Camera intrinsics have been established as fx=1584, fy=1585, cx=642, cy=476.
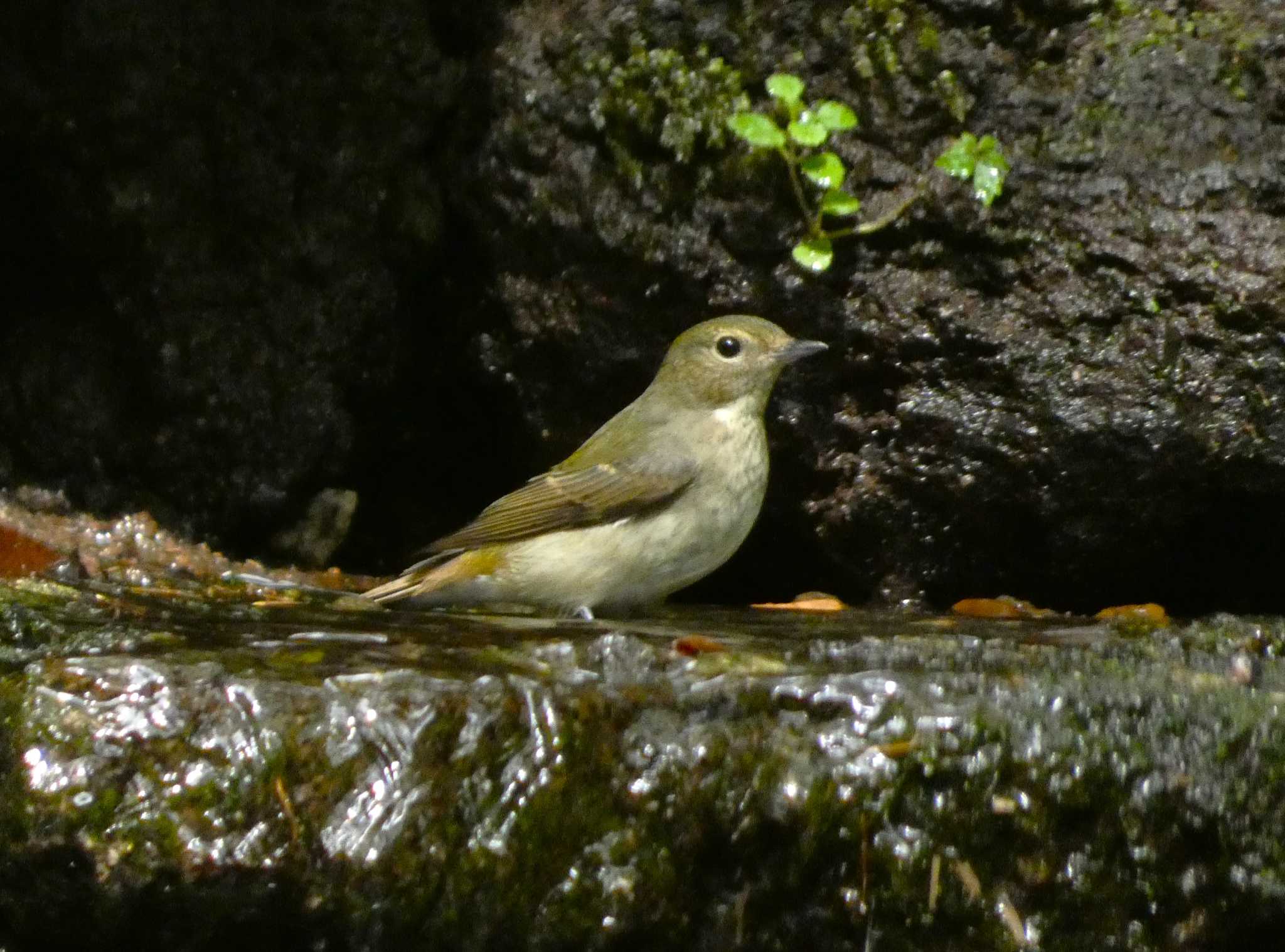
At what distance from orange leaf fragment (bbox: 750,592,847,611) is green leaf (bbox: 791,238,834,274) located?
1131 mm

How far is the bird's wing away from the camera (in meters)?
4.98

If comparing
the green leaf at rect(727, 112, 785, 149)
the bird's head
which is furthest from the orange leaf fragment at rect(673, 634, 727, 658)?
the green leaf at rect(727, 112, 785, 149)

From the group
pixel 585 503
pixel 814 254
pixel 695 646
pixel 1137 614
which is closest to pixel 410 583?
pixel 585 503

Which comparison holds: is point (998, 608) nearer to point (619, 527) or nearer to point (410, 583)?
point (619, 527)

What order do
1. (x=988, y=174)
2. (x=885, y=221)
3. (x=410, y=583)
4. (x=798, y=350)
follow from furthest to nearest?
(x=885, y=221) → (x=988, y=174) → (x=798, y=350) → (x=410, y=583)

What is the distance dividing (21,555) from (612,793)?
2.28m

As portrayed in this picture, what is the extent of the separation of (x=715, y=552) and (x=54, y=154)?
2.79m

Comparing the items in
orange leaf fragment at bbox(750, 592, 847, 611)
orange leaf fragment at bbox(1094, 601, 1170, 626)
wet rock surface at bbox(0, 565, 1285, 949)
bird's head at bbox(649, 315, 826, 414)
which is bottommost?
wet rock surface at bbox(0, 565, 1285, 949)

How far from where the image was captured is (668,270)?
5.55 m

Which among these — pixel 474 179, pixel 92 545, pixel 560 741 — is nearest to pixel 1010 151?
pixel 474 179

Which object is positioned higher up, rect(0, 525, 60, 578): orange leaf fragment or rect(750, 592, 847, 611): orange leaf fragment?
rect(0, 525, 60, 578): orange leaf fragment

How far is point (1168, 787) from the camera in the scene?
130 inches

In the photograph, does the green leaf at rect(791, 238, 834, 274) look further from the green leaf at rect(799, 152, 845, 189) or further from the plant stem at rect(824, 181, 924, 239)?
the green leaf at rect(799, 152, 845, 189)

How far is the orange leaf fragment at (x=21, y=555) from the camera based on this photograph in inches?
172
